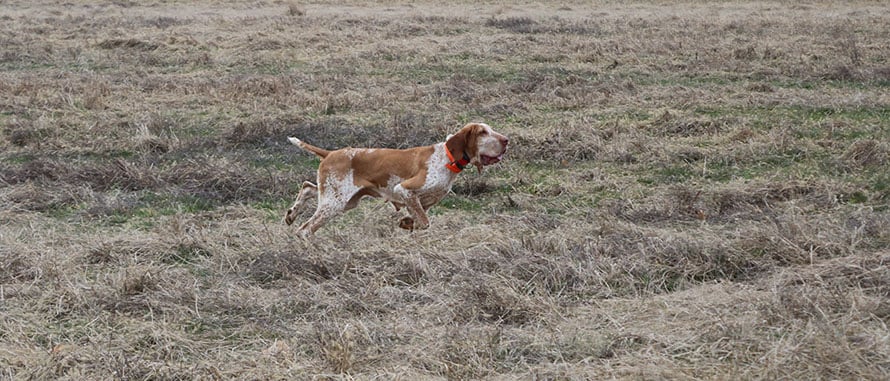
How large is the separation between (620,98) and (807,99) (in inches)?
86.9

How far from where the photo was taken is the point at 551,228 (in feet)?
22.4

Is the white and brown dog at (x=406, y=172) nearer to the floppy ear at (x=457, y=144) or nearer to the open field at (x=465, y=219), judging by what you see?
the floppy ear at (x=457, y=144)

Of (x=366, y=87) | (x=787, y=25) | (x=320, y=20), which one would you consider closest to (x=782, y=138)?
(x=366, y=87)

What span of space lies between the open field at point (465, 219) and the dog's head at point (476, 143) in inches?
20.3

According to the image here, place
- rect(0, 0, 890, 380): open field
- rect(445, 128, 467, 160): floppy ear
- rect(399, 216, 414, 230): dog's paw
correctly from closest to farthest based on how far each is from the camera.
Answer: rect(0, 0, 890, 380): open field, rect(445, 128, 467, 160): floppy ear, rect(399, 216, 414, 230): dog's paw

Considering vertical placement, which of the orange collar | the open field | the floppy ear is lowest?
the open field

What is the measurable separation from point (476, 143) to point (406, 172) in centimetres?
52

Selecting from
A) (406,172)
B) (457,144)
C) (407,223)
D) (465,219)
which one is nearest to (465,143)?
(457,144)

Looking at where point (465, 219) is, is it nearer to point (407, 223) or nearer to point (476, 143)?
point (407, 223)

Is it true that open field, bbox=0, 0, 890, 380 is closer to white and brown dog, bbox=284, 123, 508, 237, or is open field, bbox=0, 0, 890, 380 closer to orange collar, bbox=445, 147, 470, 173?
white and brown dog, bbox=284, 123, 508, 237

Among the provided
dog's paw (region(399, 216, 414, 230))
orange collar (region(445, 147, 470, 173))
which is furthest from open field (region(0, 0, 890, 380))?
orange collar (region(445, 147, 470, 173))

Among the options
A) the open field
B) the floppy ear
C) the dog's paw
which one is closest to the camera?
the open field

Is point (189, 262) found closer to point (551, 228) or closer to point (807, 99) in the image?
point (551, 228)

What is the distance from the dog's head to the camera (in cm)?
652
